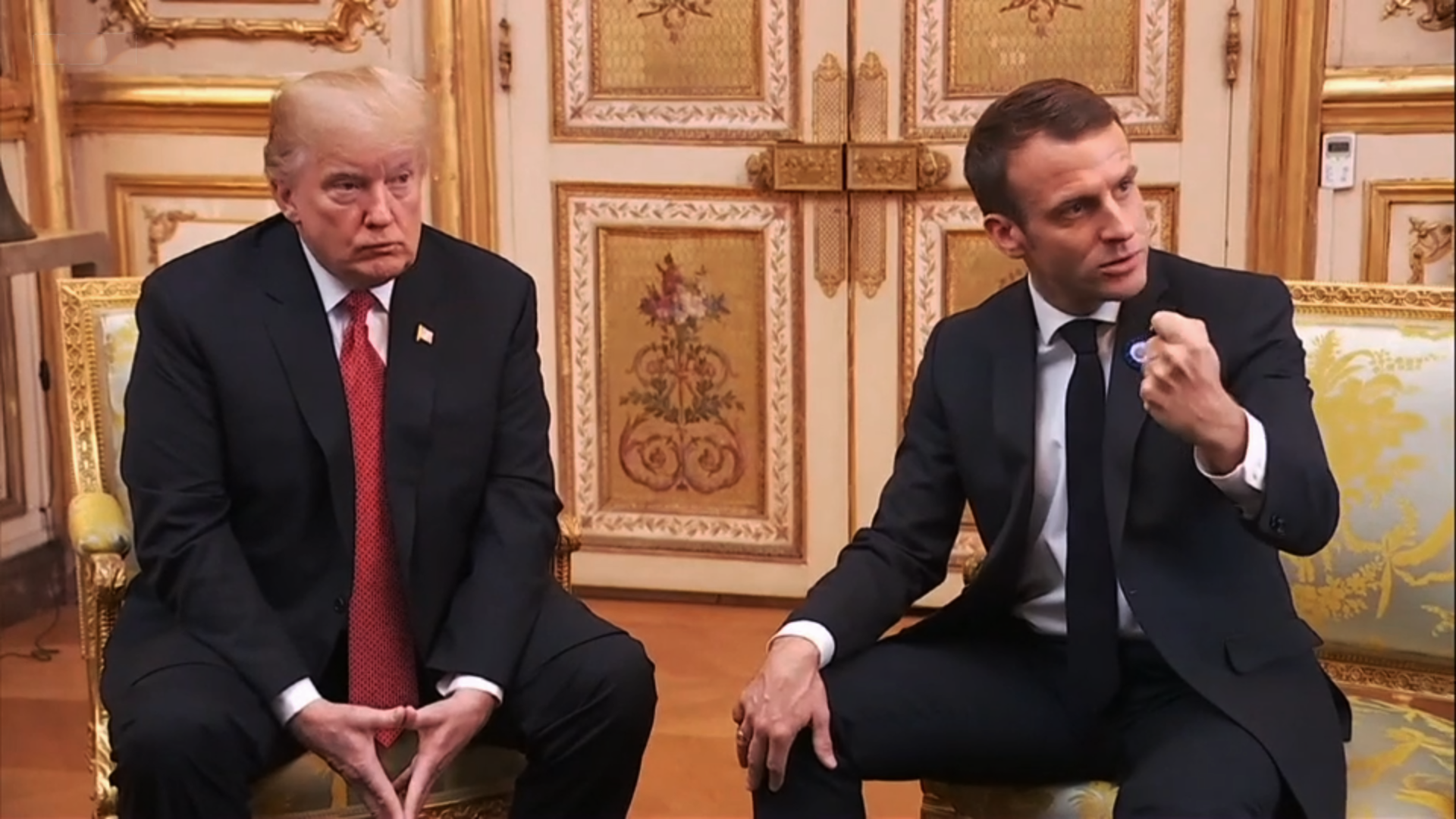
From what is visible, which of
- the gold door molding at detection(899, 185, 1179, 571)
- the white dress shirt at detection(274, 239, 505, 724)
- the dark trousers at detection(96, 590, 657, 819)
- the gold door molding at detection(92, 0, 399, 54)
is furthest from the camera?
the gold door molding at detection(92, 0, 399, 54)

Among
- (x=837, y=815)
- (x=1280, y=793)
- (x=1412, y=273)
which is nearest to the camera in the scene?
(x=1280, y=793)

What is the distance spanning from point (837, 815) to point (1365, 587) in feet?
2.13

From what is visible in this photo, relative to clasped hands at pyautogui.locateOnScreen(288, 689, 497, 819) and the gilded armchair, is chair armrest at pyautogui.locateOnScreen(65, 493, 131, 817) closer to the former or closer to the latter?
the gilded armchair

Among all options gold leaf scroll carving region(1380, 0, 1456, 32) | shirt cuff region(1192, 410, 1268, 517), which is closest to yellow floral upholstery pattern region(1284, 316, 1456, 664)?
shirt cuff region(1192, 410, 1268, 517)

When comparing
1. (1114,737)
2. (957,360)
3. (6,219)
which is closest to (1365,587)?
(1114,737)

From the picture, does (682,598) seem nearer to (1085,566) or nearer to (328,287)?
(328,287)

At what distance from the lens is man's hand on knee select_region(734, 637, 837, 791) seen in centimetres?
181

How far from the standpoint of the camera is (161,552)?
2016mm

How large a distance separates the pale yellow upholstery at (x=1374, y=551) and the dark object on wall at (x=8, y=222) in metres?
2.09

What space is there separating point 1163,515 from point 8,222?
224cm

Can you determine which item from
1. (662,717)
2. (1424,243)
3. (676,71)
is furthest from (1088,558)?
(676,71)

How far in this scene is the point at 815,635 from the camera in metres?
1.90

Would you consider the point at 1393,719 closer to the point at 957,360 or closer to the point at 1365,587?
the point at 1365,587

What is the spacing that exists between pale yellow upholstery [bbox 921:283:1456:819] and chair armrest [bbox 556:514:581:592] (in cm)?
57
